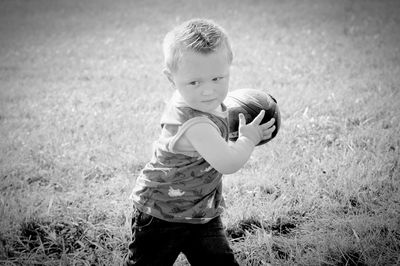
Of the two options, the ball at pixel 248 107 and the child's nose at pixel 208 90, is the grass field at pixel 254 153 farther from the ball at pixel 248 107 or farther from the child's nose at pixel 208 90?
the child's nose at pixel 208 90

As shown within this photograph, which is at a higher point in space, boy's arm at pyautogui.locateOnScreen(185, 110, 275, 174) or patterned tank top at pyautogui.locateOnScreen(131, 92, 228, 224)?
boy's arm at pyautogui.locateOnScreen(185, 110, 275, 174)

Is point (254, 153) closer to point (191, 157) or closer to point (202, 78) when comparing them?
point (191, 157)

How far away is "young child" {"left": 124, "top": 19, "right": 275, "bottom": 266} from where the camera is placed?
6.66 ft

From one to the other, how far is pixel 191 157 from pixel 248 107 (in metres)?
0.85

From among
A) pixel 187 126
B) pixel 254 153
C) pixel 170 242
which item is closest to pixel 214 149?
pixel 187 126

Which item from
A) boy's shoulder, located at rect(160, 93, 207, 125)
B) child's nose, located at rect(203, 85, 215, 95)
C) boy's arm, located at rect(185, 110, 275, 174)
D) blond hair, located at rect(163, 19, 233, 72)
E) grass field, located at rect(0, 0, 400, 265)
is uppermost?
blond hair, located at rect(163, 19, 233, 72)

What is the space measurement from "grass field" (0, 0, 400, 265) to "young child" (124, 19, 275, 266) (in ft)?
1.87

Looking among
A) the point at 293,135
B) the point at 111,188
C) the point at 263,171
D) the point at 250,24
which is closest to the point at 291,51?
the point at 250,24

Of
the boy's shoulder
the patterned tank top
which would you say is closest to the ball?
the patterned tank top

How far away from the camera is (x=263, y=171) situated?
3828mm

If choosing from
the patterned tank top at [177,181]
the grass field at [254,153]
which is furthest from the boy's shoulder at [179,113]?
the grass field at [254,153]

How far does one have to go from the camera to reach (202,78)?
6.72 ft

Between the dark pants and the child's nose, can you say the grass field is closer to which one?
the dark pants

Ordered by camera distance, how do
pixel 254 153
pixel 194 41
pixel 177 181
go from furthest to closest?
pixel 254 153 < pixel 177 181 < pixel 194 41
